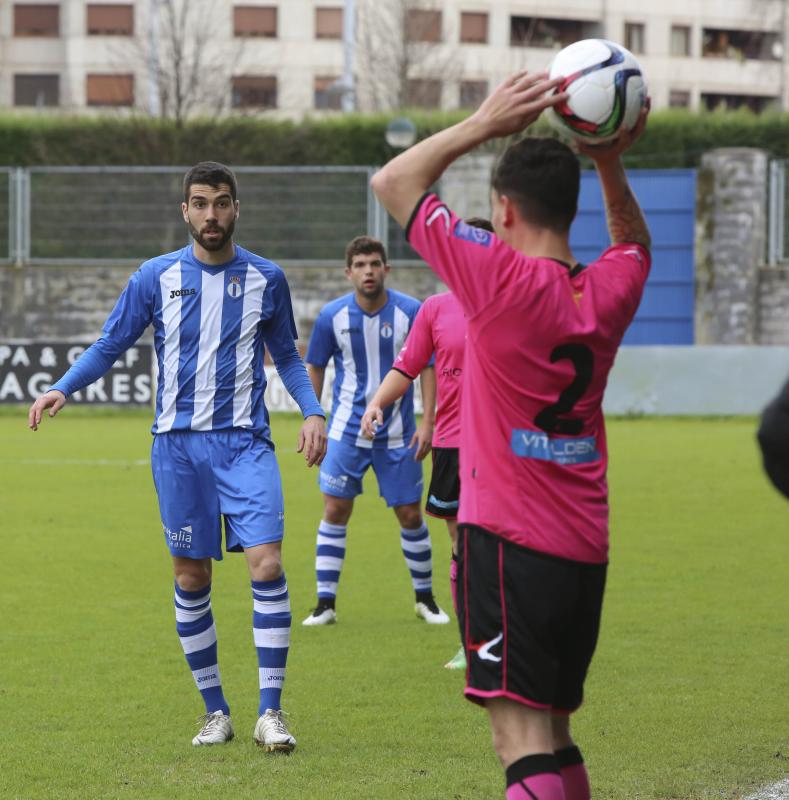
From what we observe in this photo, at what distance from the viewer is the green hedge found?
1294 inches

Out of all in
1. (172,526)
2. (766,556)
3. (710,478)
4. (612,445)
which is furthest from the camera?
(612,445)

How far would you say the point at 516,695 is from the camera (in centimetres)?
394

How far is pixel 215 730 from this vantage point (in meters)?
6.25

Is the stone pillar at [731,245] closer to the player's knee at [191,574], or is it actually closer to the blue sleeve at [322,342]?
the blue sleeve at [322,342]

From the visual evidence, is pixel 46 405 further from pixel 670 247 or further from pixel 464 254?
pixel 670 247

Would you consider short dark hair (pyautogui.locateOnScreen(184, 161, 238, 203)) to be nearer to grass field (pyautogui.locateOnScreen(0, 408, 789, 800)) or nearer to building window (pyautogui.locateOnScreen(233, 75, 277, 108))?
grass field (pyautogui.locateOnScreen(0, 408, 789, 800))

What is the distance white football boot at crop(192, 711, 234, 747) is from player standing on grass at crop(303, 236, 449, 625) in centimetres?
281

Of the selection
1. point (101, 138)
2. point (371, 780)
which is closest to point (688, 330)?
point (101, 138)

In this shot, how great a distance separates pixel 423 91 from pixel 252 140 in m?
21.8

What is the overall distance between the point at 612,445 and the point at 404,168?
17.0m

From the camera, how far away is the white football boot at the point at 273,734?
605 centimetres

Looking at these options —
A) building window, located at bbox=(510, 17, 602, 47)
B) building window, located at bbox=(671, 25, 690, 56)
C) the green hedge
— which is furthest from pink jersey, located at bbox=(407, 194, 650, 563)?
building window, located at bbox=(671, 25, 690, 56)

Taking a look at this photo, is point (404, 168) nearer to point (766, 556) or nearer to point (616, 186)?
point (616, 186)

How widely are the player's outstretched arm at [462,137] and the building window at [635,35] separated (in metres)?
65.0
